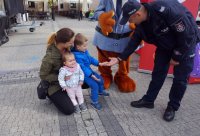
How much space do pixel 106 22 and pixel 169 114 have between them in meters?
1.51

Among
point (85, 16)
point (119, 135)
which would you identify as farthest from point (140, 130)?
point (85, 16)

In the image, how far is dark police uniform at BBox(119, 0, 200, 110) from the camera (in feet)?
9.09

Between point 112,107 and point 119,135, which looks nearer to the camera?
point 119,135

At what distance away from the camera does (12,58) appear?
6426 mm

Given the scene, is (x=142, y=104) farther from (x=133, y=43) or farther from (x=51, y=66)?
(x=51, y=66)

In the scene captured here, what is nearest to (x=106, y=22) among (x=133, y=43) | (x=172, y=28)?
(x=133, y=43)

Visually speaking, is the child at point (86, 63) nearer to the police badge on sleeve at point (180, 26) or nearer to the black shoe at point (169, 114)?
the black shoe at point (169, 114)

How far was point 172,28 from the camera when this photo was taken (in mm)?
2830

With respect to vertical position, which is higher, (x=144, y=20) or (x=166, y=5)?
(x=166, y=5)

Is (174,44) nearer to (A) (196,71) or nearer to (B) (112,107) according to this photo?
(B) (112,107)

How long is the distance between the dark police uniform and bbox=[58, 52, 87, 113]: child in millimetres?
818

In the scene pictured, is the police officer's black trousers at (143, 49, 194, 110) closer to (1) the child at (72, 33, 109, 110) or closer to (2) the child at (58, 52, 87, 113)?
(1) the child at (72, 33, 109, 110)

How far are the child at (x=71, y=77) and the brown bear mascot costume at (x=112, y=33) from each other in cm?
69

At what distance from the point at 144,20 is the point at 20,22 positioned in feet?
32.2
